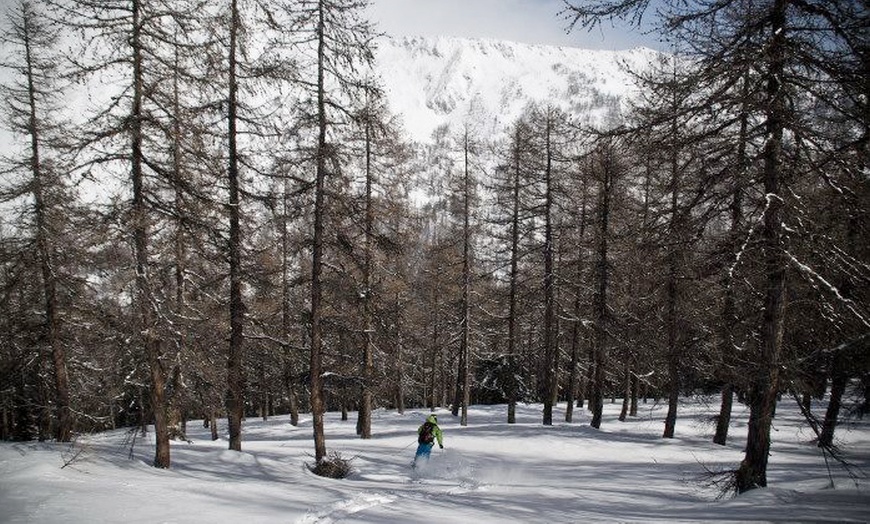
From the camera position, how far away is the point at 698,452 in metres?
15.5

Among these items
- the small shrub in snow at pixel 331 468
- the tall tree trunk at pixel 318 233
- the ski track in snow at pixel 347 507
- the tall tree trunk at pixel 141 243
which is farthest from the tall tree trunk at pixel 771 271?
the tall tree trunk at pixel 141 243

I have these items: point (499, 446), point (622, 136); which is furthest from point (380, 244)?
point (499, 446)

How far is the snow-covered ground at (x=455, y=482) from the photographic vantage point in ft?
22.1

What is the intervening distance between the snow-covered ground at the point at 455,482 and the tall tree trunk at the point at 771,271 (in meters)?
0.67

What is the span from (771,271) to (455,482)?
30.0ft

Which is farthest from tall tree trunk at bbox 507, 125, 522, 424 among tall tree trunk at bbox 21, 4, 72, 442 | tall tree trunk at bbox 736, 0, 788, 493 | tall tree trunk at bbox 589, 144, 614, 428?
tall tree trunk at bbox 21, 4, 72, 442

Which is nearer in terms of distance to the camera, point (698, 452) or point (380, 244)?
point (380, 244)

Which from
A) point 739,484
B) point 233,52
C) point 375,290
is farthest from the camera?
point 375,290

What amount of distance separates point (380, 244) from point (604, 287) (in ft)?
33.5

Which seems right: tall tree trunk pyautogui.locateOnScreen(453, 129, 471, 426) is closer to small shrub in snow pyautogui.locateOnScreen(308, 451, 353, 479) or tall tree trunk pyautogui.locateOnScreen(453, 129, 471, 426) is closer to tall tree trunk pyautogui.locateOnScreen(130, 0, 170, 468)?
small shrub in snow pyautogui.locateOnScreen(308, 451, 353, 479)

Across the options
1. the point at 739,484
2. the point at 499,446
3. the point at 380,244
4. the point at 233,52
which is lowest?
the point at 499,446

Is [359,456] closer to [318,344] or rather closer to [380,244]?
[318,344]

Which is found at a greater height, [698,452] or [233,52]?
[233,52]

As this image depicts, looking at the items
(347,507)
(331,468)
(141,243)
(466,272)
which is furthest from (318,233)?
(466,272)
